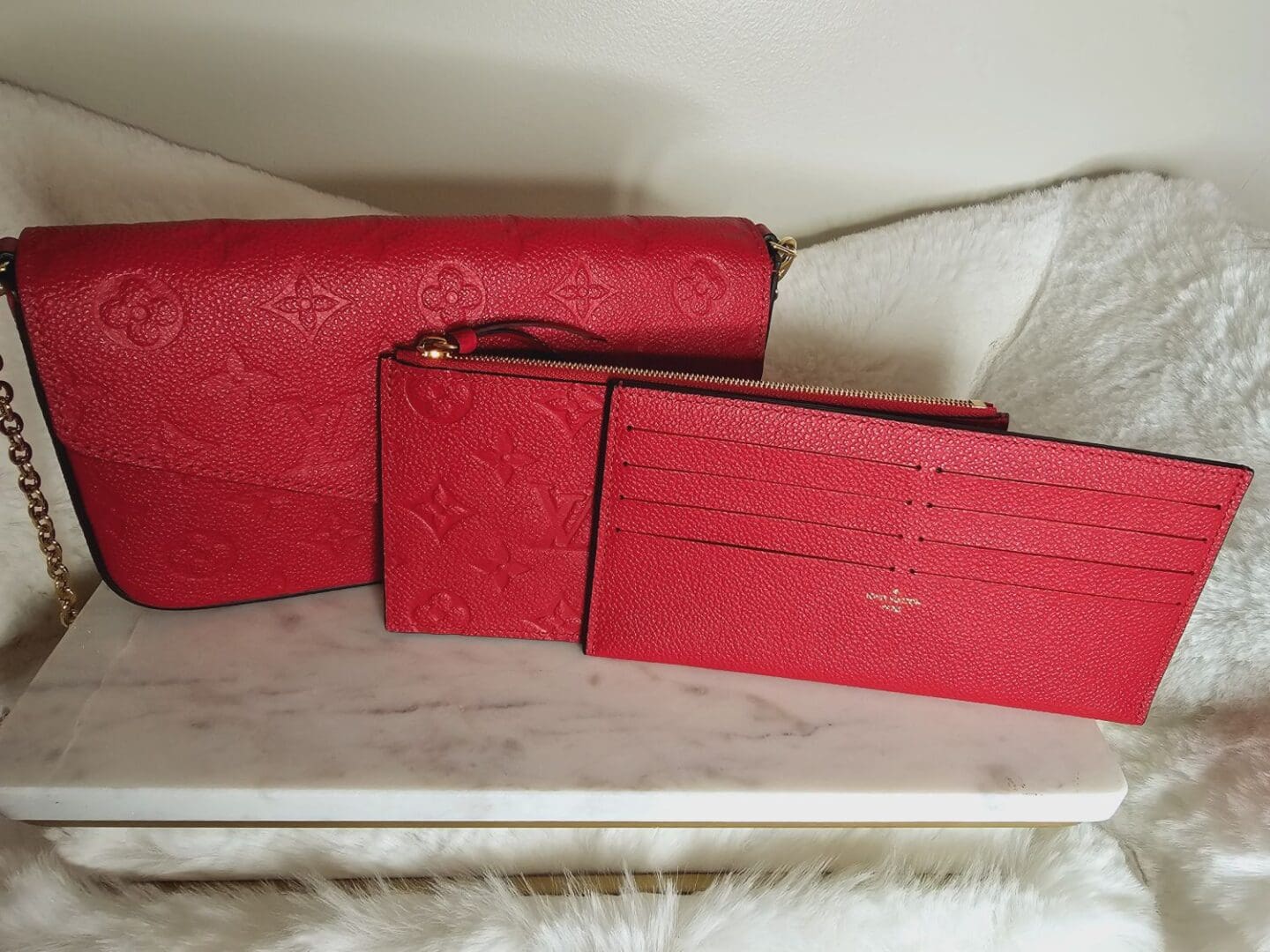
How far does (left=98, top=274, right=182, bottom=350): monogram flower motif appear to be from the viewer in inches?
20.8

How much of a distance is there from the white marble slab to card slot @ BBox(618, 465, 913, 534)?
14cm

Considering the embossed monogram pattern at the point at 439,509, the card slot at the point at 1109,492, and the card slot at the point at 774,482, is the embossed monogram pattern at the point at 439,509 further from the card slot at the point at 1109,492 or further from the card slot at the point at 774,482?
the card slot at the point at 1109,492

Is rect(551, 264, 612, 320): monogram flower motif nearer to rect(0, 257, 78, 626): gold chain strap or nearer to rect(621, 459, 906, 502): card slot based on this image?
rect(621, 459, 906, 502): card slot

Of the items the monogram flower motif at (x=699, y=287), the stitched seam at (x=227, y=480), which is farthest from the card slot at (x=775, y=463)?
the stitched seam at (x=227, y=480)

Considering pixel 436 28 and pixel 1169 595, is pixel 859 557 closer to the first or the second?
pixel 1169 595

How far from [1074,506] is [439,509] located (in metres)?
0.42

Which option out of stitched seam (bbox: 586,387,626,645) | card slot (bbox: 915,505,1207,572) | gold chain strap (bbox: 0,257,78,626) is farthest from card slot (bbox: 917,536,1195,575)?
gold chain strap (bbox: 0,257,78,626)

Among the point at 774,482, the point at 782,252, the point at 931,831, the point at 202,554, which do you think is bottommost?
the point at 931,831

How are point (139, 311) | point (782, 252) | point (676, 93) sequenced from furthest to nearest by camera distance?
point (676, 93) → point (782, 252) → point (139, 311)

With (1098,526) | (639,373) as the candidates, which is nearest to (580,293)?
(639,373)

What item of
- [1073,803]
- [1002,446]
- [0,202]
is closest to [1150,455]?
[1002,446]

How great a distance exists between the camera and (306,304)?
0.56 metres

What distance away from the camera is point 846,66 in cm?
76

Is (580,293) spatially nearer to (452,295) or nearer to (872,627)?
(452,295)
